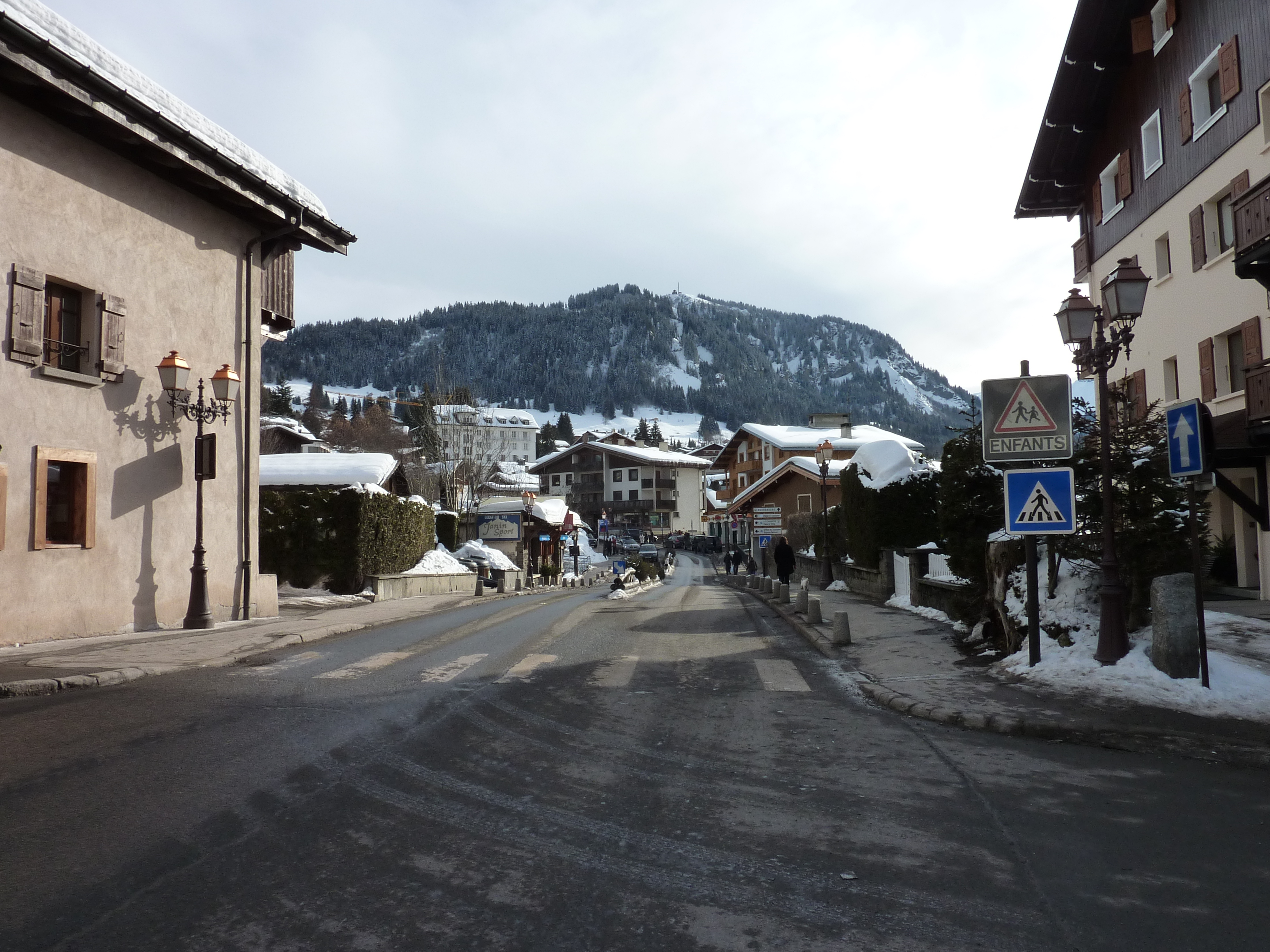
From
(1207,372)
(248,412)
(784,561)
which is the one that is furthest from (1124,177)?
(248,412)

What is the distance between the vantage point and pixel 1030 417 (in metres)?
9.73

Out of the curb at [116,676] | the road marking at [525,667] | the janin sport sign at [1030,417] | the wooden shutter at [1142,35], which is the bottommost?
the road marking at [525,667]

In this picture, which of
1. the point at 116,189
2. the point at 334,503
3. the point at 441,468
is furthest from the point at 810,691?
the point at 441,468

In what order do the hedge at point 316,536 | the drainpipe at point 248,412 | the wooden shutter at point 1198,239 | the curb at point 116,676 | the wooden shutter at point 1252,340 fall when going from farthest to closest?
1. the hedge at point 316,536
2. the wooden shutter at point 1198,239
3. the wooden shutter at point 1252,340
4. the drainpipe at point 248,412
5. the curb at point 116,676

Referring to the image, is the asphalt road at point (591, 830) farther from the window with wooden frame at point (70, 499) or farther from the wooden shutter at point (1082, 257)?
the wooden shutter at point (1082, 257)

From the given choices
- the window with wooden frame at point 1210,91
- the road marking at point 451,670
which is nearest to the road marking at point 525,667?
the road marking at point 451,670

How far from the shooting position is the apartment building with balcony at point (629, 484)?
370ft

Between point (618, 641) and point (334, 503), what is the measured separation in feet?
39.4

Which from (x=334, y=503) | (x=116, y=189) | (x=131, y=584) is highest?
(x=116, y=189)

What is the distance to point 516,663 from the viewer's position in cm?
1126

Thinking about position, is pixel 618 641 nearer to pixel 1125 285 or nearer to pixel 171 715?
pixel 171 715

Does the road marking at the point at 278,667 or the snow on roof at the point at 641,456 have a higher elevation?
the snow on roof at the point at 641,456

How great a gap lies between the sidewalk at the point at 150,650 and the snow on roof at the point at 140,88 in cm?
755

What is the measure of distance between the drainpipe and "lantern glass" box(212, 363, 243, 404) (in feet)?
5.09
